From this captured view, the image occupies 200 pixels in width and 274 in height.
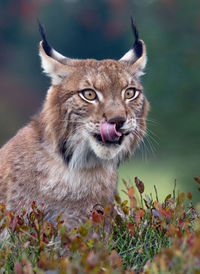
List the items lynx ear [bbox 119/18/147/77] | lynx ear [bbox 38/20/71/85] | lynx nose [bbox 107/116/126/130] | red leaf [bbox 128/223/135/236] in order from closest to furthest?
red leaf [bbox 128/223/135/236]
lynx nose [bbox 107/116/126/130]
lynx ear [bbox 38/20/71/85]
lynx ear [bbox 119/18/147/77]

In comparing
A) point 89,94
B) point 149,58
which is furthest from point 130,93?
point 149,58

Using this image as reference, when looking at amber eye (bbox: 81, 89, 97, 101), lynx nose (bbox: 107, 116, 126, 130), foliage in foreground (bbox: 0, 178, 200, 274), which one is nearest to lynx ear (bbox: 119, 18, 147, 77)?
amber eye (bbox: 81, 89, 97, 101)

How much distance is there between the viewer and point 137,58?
518 centimetres

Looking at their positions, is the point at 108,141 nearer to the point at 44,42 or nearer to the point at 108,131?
the point at 108,131

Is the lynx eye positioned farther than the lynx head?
Yes

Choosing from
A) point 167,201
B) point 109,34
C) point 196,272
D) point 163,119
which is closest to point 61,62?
point 167,201

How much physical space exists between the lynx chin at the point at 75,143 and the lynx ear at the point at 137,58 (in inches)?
5.7

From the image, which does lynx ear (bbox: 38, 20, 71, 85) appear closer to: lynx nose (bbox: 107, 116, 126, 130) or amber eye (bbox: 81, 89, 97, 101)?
amber eye (bbox: 81, 89, 97, 101)

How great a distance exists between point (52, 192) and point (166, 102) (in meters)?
5.66

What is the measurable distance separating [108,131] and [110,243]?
96cm

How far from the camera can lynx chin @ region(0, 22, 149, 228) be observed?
446cm

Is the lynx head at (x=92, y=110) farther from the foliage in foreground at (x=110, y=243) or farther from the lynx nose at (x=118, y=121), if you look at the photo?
the foliage in foreground at (x=110, y=243)

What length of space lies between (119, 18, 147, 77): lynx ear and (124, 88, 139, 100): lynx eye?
0.90 feet

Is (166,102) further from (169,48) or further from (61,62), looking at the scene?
(61,62)
